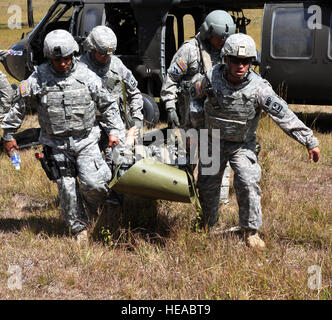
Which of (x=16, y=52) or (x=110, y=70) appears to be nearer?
(x=110, y=70)

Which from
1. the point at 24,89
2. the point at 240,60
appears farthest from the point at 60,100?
the point at 240,60

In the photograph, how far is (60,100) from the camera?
364 cm

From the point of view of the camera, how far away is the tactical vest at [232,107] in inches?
137

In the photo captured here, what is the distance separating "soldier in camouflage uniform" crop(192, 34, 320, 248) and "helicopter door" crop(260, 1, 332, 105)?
141 inches

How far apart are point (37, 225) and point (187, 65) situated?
209 cm

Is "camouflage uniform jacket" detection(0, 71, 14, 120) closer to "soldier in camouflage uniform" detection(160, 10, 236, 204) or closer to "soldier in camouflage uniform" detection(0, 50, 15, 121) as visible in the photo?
"soldier in camouflage uniform" detection(0, 50, 15, 121)

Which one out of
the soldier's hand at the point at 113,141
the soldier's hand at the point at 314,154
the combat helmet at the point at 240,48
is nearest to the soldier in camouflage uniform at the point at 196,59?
the soldier's hand at the point at 113,141

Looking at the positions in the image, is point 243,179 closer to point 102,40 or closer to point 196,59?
point 196,59

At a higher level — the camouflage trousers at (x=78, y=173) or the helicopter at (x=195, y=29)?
the helicopter at (x=195, y=29)

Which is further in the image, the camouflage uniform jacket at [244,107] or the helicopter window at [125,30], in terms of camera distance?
the helicopter window at [125,30]

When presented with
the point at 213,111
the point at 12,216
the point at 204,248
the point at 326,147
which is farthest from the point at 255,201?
the point at 326,147

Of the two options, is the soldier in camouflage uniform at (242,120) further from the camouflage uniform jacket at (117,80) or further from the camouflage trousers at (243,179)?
the camouflage uniform jacket at (117,80)

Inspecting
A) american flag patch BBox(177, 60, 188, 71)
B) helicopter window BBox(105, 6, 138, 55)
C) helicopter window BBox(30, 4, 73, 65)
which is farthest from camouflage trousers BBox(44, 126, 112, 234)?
helicopter window BBox(30, 4, 73, 65)
